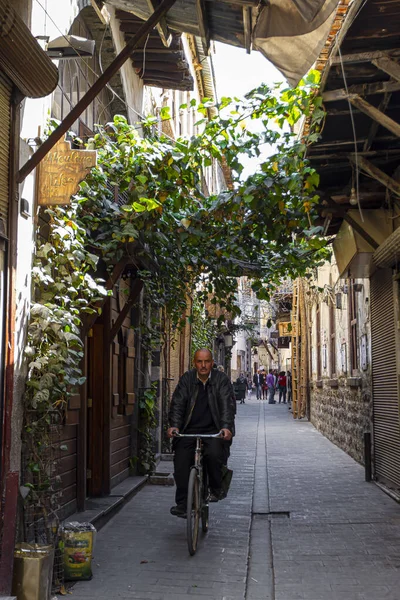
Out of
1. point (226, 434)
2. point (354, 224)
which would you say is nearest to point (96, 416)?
point (226, 434)

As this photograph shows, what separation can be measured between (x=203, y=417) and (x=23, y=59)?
3802mm

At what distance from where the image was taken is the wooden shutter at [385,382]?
33.0ft

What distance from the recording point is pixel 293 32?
5035 mm

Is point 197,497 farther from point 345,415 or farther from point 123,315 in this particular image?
point 345,415

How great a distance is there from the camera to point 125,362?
10.3 m

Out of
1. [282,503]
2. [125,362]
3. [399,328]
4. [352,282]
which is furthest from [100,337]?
[352,282]

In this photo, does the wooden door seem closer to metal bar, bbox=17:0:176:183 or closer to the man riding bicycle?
the man riding bicycle

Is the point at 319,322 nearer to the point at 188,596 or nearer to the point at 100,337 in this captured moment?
the point at 100,337

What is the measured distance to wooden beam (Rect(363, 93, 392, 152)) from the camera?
7.73m

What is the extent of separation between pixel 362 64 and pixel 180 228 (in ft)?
8.42

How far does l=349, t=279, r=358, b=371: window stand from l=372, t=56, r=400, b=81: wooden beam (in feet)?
23.7

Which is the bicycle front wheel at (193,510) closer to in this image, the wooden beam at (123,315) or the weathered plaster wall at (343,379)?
the wooden beam at (123,315)

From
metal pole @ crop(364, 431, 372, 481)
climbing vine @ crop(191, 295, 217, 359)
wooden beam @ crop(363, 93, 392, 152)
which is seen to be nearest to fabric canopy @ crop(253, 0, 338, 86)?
wooden beam @ crop(363, 93, 392, 152)

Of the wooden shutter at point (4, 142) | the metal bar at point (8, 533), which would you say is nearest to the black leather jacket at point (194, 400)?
the metal bar at point (8, 533)
